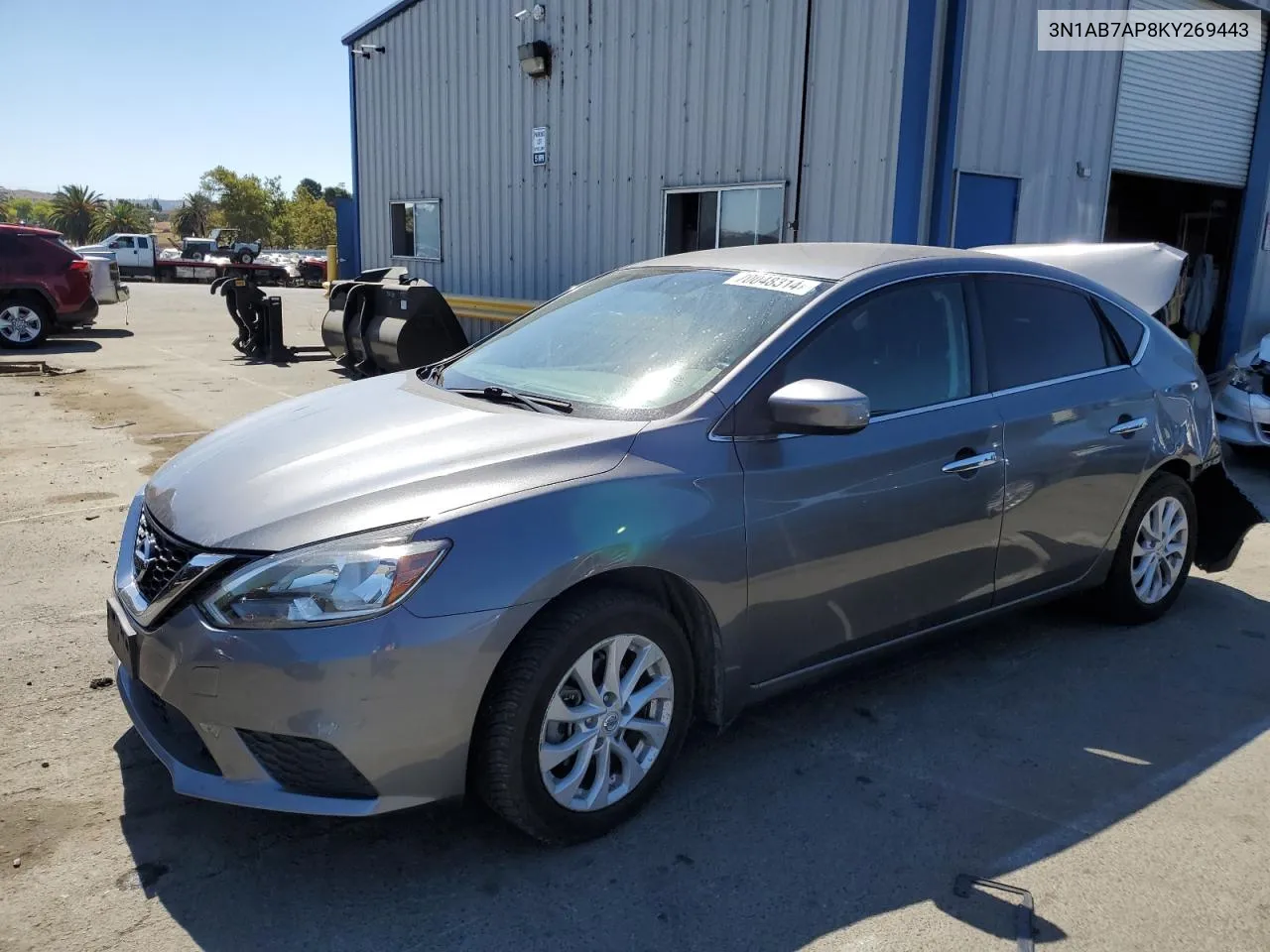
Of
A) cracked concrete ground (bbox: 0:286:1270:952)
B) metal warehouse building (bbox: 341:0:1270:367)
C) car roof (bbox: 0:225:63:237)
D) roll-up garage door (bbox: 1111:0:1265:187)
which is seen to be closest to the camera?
cracked concrete ground (bbox: 0:286:1270:952)

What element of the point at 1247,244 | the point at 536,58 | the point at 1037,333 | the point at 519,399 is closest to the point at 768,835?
the point at 519,399

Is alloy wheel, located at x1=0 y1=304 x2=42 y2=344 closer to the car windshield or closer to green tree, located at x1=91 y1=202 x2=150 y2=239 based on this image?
the car windshield

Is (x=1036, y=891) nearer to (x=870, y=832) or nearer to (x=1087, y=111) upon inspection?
(x=870, y=832)

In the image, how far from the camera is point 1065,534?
408 centimetres

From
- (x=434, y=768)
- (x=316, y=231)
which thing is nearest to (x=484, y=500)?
(x=434, y=768)

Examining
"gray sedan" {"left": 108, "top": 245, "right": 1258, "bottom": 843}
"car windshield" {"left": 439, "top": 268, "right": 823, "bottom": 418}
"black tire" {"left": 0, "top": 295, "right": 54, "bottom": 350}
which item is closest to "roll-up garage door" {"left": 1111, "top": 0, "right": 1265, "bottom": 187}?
"gray sedan" {"left": 108, "top": 245, "right": 1258, "bottom": 843}

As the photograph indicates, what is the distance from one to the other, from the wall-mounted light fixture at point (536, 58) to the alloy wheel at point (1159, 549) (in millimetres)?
9429

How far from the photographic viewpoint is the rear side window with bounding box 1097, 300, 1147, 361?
4406 mm

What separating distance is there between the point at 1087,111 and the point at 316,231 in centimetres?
7697

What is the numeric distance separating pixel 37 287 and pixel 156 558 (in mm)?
14619

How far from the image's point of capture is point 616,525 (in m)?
2.73

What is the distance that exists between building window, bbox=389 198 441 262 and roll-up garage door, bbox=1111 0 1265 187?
9.02 m

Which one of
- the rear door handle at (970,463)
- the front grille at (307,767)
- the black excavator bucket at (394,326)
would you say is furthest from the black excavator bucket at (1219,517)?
the black excavator bucket at (394,326)

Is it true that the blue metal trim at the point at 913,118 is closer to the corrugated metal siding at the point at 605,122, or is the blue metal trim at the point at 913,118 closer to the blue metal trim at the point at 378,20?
the corrugated metal siding at the point at 605,122
